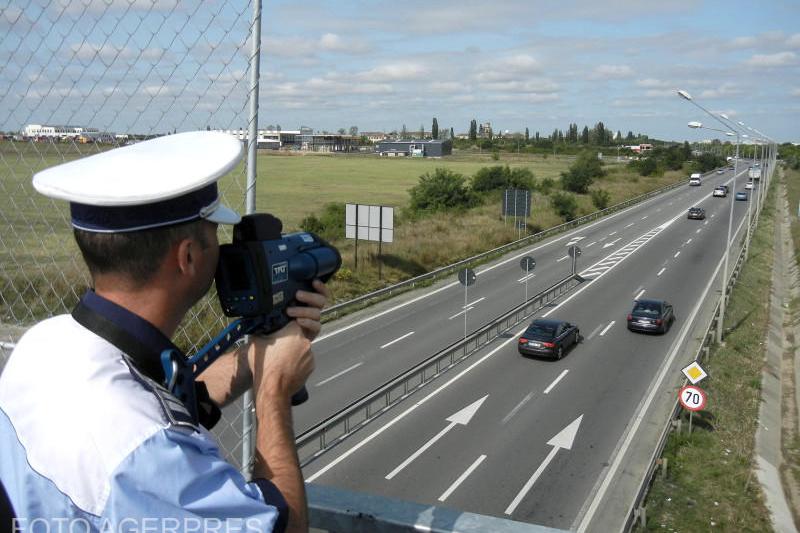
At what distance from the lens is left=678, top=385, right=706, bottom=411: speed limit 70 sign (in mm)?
15352

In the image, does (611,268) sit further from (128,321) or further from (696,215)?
(128,321)

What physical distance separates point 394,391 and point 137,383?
17076 mm

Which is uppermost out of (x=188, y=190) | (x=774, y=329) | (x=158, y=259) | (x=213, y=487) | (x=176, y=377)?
(x=188, y=190)

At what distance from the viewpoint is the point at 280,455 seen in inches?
66.7

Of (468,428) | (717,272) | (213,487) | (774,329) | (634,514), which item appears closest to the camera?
Result: (213,487)

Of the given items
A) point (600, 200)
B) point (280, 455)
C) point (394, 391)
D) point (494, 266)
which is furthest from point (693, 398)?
point (600, 200)

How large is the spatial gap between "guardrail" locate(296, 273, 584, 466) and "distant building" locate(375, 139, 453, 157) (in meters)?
127

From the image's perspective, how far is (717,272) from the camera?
36750 millimetres

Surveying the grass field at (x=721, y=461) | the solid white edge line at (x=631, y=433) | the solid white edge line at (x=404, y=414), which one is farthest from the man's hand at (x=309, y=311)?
the grass field at (x=721, y=461)

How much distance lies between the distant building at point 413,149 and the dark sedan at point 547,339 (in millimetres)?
131659

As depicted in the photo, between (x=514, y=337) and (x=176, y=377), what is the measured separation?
23355 millimetres

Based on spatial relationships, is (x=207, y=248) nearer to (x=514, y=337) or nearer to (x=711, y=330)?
(x=514, y=337)

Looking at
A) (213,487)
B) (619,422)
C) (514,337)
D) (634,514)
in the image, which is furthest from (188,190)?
(514,337)

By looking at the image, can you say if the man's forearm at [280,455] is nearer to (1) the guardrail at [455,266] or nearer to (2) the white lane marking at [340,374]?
(2) the white lane marking at [340,374]
